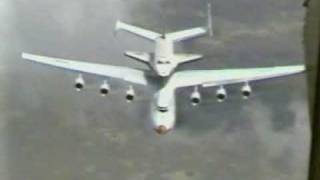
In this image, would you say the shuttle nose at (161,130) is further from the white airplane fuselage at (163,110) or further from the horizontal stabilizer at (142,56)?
the horizontal stabilizer at (142,56)

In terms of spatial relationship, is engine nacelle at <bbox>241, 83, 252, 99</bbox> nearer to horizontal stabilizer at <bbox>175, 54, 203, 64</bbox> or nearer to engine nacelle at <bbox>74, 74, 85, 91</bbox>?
horizontal stabilizer at <bbox>175, 54, 203, 64</bbox>

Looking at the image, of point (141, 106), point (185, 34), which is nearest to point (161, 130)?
point (141, 106)

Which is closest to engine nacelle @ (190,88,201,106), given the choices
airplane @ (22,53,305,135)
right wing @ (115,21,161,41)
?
airplane @ (22,53,305,135)

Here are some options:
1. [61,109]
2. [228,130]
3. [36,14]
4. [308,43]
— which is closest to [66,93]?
[61,109]

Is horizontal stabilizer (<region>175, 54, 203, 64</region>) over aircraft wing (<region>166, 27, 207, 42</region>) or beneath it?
beneath

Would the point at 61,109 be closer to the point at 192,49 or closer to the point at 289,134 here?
the point at 192,49

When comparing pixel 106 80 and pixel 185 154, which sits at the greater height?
pixel 106 80

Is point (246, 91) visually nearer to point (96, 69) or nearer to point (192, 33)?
point (192, 33)
